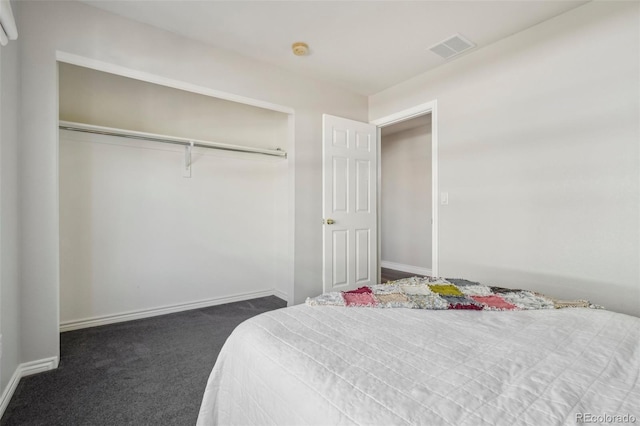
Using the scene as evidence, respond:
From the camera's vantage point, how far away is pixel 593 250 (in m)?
2.10

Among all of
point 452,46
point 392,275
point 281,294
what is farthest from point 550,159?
point 392,275

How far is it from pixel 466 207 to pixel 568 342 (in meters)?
1.88

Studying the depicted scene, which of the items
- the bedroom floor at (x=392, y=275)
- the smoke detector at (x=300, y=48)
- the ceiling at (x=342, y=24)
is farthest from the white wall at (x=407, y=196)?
the smoke detector at (x=300, y=48)

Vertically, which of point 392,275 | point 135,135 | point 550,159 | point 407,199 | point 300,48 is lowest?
point 392,275

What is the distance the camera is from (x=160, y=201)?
3.06m

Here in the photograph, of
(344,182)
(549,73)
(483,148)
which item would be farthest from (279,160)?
(549,73)

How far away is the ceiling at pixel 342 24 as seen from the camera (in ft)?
7.13

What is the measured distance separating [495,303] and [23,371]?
9.24 ft

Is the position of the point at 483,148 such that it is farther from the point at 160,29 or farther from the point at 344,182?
the point at 160,29

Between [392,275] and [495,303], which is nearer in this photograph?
[495,303]

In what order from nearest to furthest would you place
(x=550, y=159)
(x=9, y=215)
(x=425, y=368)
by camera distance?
(x=425, y=368), (x=9, y=215), (x=550, y=159)

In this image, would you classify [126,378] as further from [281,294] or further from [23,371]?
[281,294]

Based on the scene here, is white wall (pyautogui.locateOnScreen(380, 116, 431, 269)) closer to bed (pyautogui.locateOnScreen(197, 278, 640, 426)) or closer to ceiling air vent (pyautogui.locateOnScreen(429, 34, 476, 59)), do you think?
ceiling air vent (pyautogui.locateOnScreen(429, 34, 476, 59))

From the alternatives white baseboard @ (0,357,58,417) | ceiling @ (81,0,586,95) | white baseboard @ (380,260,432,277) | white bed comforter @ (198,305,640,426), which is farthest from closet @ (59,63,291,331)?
white baseboard @ (380,260,432,277)
